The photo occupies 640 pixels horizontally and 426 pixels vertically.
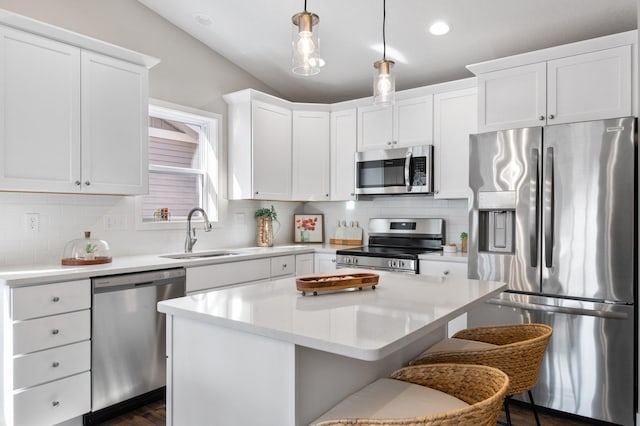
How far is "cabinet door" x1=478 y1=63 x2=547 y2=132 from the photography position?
9.68ft

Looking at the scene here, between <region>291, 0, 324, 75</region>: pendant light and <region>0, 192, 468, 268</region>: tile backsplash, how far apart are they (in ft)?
6.83

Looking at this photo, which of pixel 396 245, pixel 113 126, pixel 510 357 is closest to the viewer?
pixel 510 357

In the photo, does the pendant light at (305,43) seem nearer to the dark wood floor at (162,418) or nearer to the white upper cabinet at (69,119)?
the white upper cabinet at (69,119)

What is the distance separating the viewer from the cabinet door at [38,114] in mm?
2492

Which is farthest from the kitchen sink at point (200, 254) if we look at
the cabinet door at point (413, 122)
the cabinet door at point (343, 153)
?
the cabinet door at point (413, 122)

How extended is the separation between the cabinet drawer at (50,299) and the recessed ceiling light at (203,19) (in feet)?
7.41

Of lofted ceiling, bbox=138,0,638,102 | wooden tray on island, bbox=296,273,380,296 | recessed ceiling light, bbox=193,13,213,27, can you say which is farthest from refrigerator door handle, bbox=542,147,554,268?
recessed ceiling light, bbox=193,13,213,27

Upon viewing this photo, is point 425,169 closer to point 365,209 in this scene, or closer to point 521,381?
point 365,209

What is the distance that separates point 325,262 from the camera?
4141mm

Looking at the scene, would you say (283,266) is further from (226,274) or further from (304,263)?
(226,274)

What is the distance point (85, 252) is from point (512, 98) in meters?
2.99

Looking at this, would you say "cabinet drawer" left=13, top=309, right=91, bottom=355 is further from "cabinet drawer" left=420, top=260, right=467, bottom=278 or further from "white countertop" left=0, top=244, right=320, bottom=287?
"cabinet drawer" left=420, top=260, right=467, bottom=278

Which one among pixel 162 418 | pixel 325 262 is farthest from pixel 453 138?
pixel 162 418

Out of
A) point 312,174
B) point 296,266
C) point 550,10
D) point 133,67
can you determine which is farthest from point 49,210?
point 550,10
